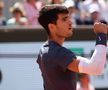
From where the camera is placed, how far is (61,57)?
11.1ft

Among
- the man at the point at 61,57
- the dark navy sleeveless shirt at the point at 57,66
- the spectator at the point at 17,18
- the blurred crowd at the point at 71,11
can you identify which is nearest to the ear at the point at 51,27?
the man at the point at 61,57

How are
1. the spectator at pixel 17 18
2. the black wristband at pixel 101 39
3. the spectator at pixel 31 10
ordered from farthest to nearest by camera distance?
the spectator at pixel 31 10
the spectator at pixel 17 18
the black wristband at pixel 101 39

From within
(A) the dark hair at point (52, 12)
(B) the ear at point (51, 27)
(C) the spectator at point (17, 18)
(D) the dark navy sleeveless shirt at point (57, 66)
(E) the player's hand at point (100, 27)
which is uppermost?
(A) the dark hair at point (52, 12)

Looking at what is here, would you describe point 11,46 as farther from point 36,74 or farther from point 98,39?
point 98,39

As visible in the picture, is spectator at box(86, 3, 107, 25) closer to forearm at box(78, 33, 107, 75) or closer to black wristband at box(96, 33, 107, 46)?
black wristband at box(96, 33, 107, 46)

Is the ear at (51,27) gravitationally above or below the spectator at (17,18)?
above

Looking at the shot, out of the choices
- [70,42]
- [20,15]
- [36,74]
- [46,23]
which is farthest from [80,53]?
[46,23]

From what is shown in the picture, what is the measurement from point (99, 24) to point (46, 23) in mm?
464

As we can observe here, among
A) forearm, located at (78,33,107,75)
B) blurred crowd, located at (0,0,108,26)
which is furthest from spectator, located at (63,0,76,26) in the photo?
forearm, located at (78,33,107,75)

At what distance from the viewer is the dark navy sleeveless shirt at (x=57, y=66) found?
11.1 ft

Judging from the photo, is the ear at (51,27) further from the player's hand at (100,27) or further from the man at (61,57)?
the player's hand at (100,27)

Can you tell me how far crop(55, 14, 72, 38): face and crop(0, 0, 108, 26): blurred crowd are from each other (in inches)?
178

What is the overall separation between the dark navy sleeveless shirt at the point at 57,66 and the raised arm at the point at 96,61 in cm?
6

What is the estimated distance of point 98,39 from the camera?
344 centimetres
